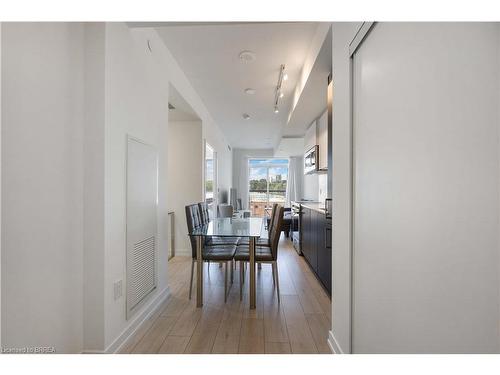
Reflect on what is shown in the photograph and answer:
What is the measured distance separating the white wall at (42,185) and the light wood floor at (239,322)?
628 mm

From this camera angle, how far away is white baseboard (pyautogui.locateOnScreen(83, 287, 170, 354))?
1.60 metres

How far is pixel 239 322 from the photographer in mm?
2080

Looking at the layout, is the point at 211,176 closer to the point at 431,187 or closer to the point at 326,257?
the point at 326,257

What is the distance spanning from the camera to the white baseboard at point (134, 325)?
160 centimetres

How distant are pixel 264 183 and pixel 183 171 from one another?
17.6 feet

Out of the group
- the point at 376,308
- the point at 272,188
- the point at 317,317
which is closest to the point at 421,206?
the point at 376,308

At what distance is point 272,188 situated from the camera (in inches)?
364

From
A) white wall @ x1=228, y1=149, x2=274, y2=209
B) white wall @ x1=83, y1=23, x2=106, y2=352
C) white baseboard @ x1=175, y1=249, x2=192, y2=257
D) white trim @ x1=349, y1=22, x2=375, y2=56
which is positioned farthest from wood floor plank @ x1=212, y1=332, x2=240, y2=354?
white wall @ x1=228, y1=149, x2=274, y2=209

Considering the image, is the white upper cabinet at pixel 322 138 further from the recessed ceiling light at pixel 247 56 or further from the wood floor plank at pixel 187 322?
the wood floor plank at pixel 187 322

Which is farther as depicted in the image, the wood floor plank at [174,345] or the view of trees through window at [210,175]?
the view of trees through window at [210,175]

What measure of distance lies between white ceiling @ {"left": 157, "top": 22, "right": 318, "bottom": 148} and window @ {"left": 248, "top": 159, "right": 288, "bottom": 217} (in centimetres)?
449

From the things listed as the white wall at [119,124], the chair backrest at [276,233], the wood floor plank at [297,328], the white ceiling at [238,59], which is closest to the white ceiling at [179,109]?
the white ceiling at [238,59]

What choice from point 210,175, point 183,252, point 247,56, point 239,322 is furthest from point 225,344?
point 210,175
